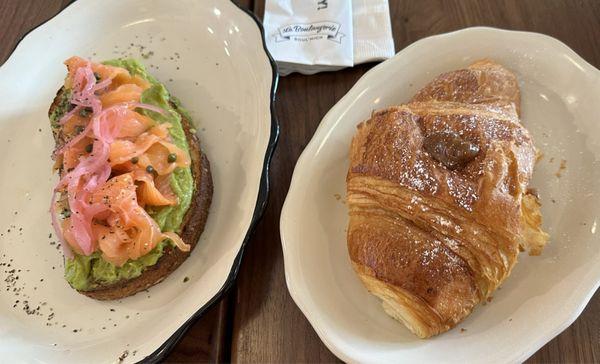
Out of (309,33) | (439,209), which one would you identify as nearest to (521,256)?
(439,209)

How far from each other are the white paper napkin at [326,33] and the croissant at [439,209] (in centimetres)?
53

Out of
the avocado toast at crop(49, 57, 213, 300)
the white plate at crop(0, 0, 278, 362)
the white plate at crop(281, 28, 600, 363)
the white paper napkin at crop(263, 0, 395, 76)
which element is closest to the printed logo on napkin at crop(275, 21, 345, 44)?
the white paper napkin at crop(263, 0, 395, 76)

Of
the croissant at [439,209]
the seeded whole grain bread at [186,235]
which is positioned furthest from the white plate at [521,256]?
the seeded whole grain bread at [186,235]

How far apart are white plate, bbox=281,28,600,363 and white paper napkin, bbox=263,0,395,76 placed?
22cm

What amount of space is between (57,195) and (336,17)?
1268 millimetres

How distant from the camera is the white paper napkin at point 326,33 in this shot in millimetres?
1969

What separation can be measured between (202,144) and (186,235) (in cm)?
40

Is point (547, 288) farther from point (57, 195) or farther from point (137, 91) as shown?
point (57, 195)

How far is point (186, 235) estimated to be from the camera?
1.72 metres

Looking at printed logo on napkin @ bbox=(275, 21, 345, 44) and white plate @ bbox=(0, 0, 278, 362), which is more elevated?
printed logo on napkin @ bbox=(275, 21, 345, 44)

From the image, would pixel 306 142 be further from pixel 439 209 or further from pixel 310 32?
pixel 439 209

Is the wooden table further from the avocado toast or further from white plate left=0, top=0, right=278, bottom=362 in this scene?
the avocado toast

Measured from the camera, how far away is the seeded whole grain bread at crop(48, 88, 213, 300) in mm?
1673

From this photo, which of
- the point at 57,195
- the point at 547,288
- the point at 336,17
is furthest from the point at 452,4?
the point at 57,195
